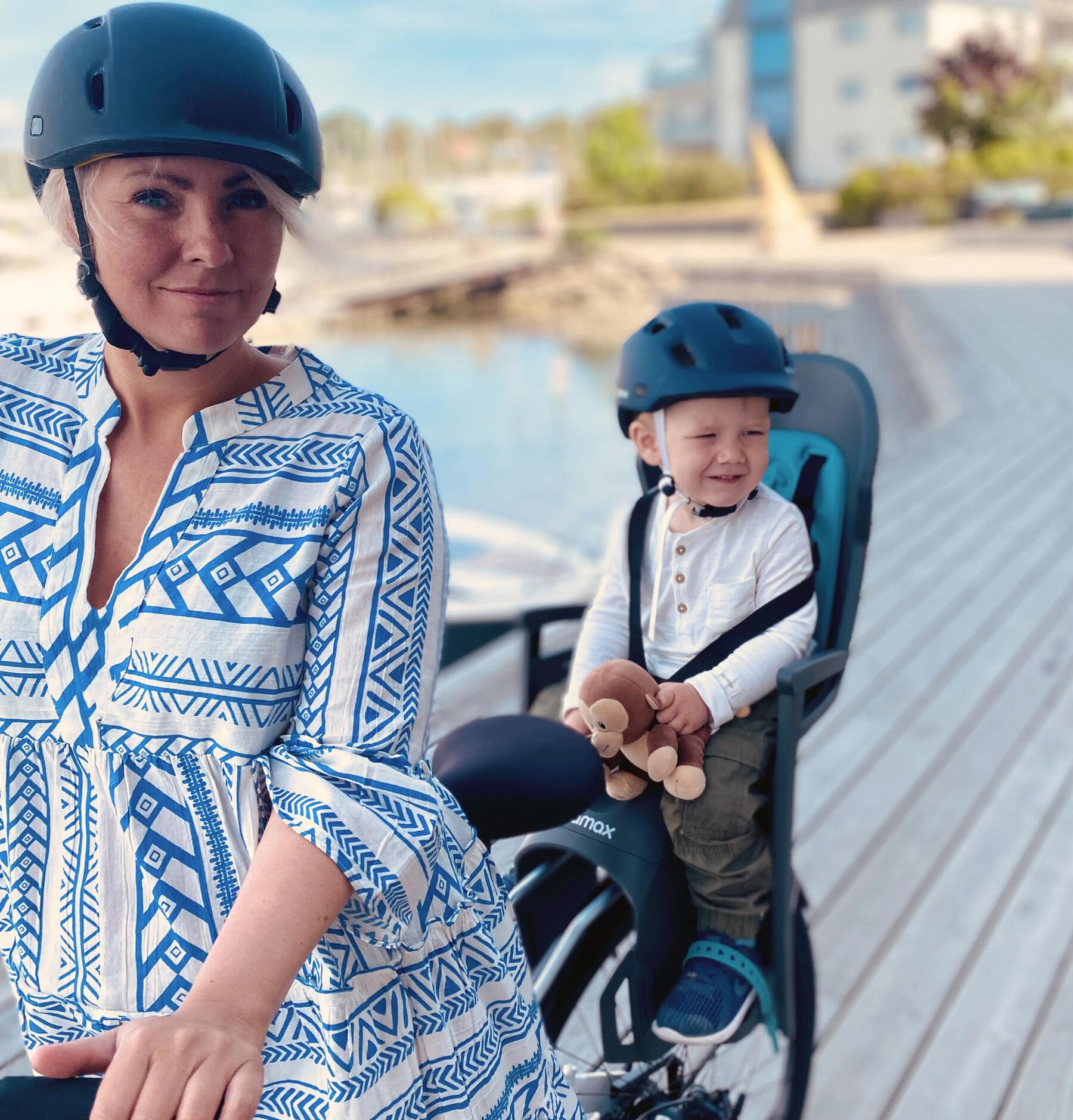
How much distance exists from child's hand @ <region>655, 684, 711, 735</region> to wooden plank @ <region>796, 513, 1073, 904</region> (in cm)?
139

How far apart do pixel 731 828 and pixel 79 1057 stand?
0.85 metres

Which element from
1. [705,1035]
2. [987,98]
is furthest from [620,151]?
[705,1035]

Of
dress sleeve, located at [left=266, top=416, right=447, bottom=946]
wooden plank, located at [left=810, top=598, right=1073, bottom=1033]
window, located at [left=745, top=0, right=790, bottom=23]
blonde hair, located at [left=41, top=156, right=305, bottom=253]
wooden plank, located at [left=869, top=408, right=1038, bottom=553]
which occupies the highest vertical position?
window, located at [left=745, top=0, right=790, bottom=23]

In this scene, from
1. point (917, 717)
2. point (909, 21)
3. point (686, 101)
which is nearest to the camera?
point (917, 717)

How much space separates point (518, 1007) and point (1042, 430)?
684 centimetres

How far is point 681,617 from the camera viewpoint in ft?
4.77

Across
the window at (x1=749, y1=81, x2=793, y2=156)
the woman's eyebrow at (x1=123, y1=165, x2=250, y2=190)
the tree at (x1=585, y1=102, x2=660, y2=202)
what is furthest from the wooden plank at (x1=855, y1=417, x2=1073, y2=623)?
the window at (x1=749, y1=81, x2=793, y2=156)

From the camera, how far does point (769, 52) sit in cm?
5394

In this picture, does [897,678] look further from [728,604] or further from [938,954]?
[728,604]

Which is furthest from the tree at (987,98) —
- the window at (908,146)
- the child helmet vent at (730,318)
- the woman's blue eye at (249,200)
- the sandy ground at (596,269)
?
the woman's blue eye at (249,200)

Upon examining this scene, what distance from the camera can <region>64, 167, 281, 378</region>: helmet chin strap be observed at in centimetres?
95

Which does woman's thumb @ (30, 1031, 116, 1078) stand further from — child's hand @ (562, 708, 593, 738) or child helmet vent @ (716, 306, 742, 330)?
child helmet vent @ (716, 306, 742, 330)

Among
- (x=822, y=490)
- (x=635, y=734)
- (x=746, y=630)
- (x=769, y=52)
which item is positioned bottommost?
(x=635, y=734)

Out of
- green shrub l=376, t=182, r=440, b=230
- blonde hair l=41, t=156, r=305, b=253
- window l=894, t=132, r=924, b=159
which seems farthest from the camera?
green shrub l=376, t=182, r=440, b=230
